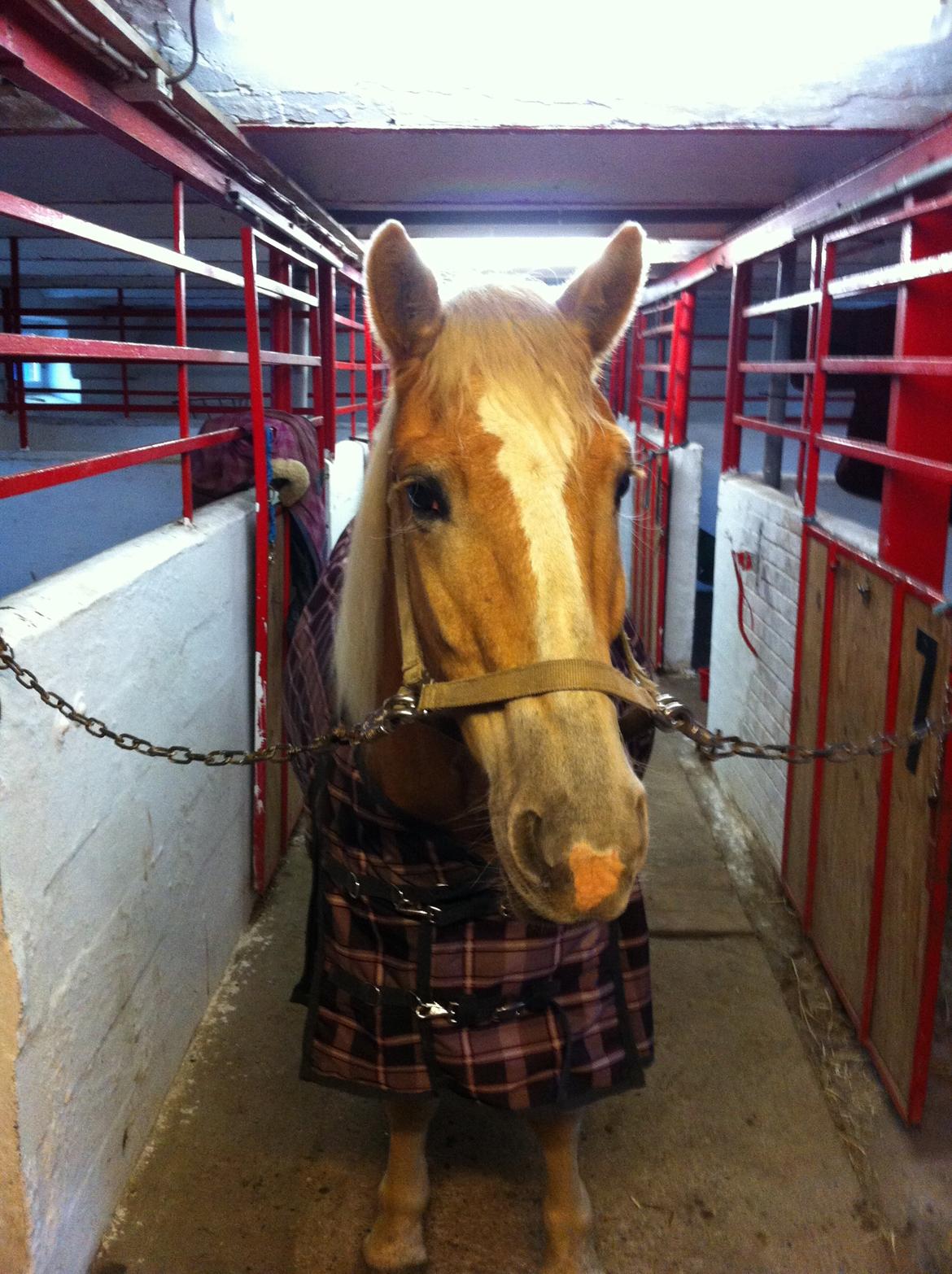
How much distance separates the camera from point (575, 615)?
4.24 ft

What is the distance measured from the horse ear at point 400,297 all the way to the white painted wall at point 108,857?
78 cm

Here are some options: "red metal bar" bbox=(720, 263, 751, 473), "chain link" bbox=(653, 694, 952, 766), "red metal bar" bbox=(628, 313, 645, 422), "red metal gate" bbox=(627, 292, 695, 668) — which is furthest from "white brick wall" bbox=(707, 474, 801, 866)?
"red metal bar" bbox=(628, 313, 645, 422)

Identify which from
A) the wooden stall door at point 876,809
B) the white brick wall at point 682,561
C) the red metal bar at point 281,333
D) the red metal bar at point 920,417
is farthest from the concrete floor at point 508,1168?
the white brick wall at point 682,561

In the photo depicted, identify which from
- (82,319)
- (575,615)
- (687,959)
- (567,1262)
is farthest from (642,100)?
(82,319)

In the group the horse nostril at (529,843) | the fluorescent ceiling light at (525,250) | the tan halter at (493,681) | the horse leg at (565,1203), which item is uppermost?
the fluorescent ceiling light at (525,250)

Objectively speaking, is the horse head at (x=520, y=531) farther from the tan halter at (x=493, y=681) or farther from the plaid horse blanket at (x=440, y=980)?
the plaid horse blanket at (x=440, y=980)

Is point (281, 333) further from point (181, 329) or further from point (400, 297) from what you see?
point (400, 297)

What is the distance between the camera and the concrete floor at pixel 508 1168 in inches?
79.1

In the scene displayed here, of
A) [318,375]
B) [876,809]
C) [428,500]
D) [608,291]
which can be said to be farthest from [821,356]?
[318,375]

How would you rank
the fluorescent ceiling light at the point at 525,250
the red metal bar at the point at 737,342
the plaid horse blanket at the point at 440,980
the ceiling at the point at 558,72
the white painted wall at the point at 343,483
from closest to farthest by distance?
the plaid horse blanket at the point at 440,980, the ceiling at the point at 558,72, the red metal bar at the point at 737,342, the white painted wall at the point at 343,483, the fluorescent ceiling light at the point at 525,250

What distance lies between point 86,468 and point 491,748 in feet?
3.55

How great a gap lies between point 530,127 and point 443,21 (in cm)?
46

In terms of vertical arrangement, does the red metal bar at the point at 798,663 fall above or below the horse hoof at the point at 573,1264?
above

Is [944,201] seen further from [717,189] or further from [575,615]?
[717,189]
